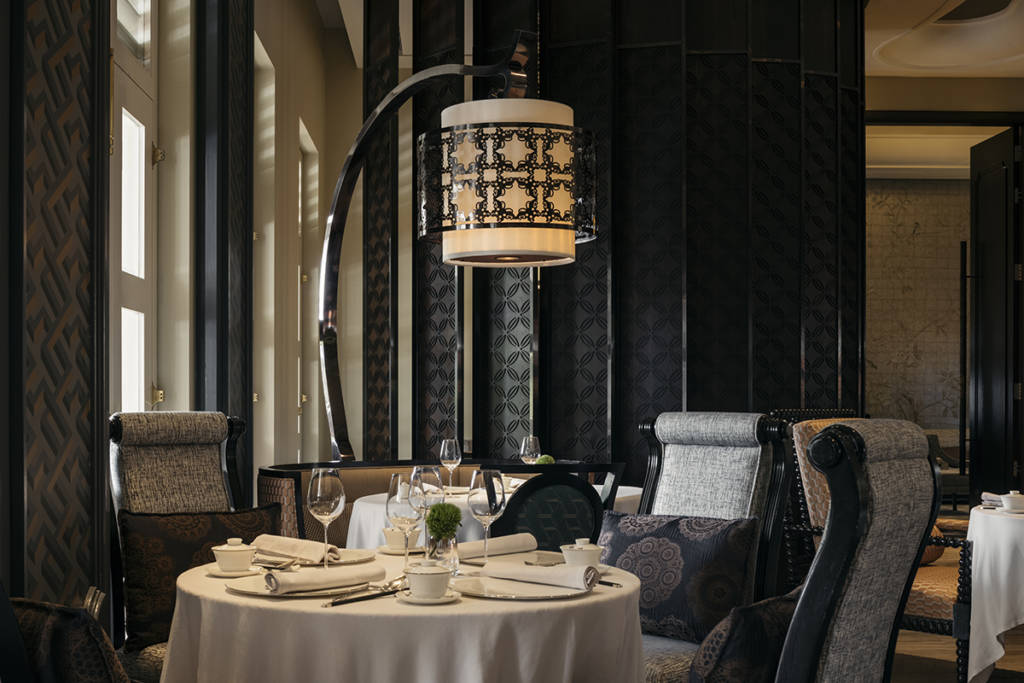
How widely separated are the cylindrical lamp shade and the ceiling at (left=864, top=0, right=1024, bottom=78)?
18.6 feet

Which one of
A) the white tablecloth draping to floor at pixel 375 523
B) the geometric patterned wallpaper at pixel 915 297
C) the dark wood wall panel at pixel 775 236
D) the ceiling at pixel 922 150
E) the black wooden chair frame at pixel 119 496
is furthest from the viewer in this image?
the geometric patterned wallpaper at pixel 915 297

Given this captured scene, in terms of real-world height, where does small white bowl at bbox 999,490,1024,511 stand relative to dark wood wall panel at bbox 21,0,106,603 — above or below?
below

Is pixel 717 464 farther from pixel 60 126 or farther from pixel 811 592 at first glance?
pixel 60 126

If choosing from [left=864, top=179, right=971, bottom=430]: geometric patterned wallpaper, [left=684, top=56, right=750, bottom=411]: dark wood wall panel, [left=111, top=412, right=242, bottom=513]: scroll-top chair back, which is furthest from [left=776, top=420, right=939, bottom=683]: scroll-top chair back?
[left=864, top=179, right=971, bottom=430]: geometric patterned wallpaper

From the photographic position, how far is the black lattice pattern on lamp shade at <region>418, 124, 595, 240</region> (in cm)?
391

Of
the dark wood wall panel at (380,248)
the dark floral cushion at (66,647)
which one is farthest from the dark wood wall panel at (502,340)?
the dark floral cushion at (66,647)

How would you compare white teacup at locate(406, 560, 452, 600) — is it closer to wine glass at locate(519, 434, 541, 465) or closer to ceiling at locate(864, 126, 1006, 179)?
wine glass at locate(519, 434, 541, 465)

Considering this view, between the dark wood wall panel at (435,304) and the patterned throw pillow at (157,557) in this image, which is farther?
the dark wood wall panel at (435,304)

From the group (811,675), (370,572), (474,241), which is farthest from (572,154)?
(811,675)

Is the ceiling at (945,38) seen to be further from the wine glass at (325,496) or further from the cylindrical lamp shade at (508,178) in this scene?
the wine glass at (325,496)

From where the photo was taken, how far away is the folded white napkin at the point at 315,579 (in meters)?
2.10

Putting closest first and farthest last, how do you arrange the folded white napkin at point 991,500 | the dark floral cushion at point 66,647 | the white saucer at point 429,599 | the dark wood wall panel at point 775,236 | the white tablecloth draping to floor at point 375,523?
the dark floral cushion at point 66,647 < the white saucer at point 429,599 < the white tablecloth draping to floor at point 375,523 < the folded white napkin at point 991,500 < the dark wood wall panel at point 775,236

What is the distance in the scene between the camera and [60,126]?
2.88 metres

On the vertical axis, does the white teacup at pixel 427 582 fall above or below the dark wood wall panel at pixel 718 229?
below
